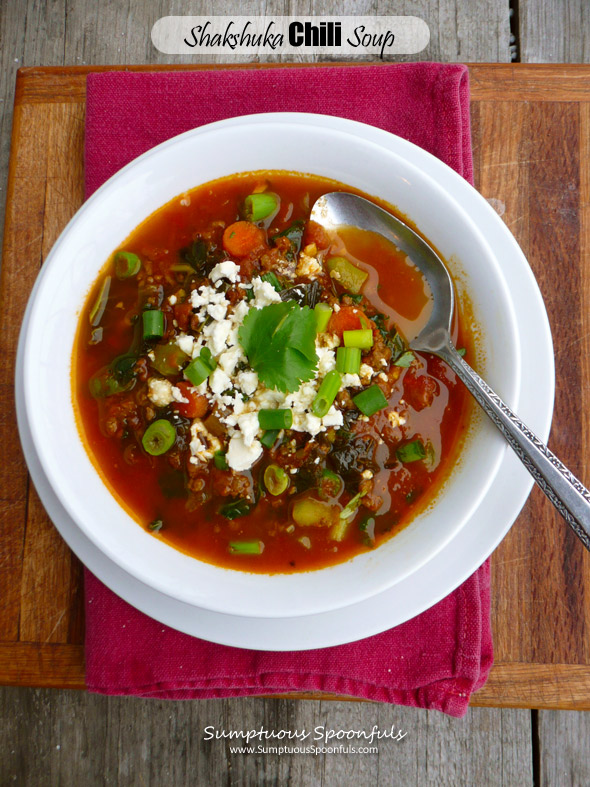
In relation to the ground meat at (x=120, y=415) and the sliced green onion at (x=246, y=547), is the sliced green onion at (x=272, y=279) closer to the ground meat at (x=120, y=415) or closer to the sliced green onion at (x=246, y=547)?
the ground meat at (x=120, y=415)

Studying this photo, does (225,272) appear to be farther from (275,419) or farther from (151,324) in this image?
(275,419)

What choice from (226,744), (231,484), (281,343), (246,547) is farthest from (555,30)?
(226,744)

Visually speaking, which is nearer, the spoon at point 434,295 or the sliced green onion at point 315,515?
the spoon at point 434,295

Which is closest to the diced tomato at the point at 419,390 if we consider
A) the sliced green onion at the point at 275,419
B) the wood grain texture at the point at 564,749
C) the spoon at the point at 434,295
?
the spoon at the point at 434,295

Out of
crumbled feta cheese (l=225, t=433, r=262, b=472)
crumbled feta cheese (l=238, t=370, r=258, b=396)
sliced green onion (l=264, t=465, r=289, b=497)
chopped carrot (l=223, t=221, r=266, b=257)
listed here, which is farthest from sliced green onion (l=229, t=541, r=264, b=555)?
chopped carrot (l=223, t=221, r=266, b=257)

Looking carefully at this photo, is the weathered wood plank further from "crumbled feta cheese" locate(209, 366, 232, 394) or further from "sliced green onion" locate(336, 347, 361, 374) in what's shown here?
"crumbled feta cheese" locate(209, 366, 232, 394)

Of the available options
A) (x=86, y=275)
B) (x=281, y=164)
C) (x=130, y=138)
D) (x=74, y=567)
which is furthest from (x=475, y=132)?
(x=74, y=567)
